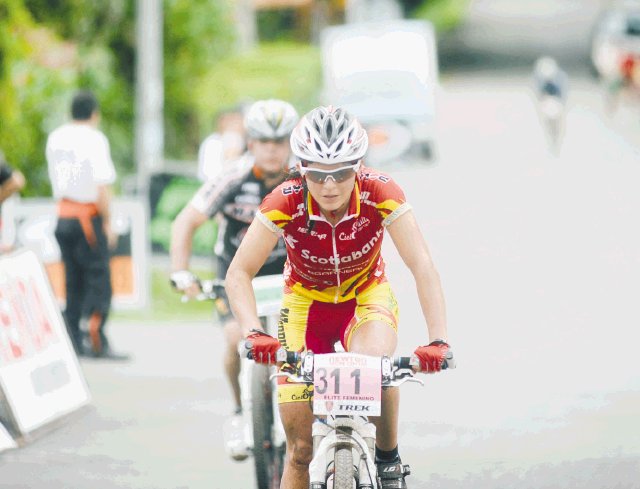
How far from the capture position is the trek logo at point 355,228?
21.1 feet

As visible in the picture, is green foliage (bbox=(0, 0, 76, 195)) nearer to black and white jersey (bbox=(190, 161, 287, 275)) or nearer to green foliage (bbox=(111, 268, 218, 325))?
green foliage (bbox=(111, 268, 218, 325))

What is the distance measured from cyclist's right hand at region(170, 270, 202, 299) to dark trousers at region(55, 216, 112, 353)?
522 cm

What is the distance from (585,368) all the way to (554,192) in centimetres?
1585

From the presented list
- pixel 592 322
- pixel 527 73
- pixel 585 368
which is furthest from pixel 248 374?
pixel 527 73

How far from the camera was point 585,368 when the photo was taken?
1261 centimetres

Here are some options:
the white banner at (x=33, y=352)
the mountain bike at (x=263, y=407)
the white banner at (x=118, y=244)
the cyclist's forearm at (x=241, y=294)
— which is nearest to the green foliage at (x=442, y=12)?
the white banner at (x=118, y=244)

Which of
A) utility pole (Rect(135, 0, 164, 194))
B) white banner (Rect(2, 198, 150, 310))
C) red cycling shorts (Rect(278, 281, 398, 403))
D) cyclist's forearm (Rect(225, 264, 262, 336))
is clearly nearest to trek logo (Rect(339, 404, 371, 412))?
cyclist's forearm (Rect(225, 264, 262, 336))

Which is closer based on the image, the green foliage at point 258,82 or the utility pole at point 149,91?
the utility pole at point 149,91

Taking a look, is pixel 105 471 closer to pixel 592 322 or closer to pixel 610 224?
pixel 592 322

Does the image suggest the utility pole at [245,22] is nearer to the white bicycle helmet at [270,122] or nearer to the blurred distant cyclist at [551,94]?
the blurred distant cyclist at [551,94]

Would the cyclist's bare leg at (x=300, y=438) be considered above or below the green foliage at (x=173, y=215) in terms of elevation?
above

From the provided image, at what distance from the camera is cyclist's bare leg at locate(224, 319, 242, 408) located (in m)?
8.42

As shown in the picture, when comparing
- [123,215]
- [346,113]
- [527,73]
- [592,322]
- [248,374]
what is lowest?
[527,73]

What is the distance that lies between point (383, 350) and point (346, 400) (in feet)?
1.91
